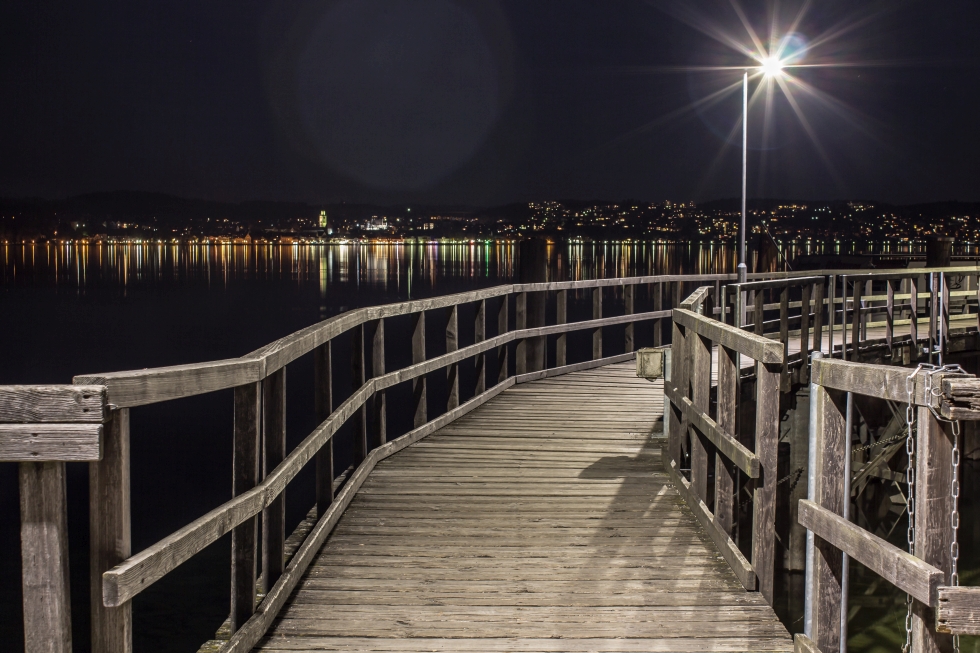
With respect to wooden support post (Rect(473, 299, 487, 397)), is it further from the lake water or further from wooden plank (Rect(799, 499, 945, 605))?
wooden plank (Rect(799, 499, 945, 605))

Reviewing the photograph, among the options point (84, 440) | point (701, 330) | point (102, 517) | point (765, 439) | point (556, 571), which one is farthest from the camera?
point (701, 330)

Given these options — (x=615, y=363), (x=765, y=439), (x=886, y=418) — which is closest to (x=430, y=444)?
(x=765, y=439)

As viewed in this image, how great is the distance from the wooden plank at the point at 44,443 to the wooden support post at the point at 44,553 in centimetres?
4

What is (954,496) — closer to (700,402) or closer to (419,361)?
(700,402)

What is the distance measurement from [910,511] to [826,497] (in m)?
0.49

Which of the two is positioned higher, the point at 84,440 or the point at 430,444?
the point at 84,440

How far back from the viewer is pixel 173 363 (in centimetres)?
3900

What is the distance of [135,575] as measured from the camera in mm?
2752

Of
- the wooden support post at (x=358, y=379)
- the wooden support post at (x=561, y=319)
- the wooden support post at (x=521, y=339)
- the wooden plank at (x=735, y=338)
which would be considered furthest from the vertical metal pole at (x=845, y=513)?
the wooden support post at (x=561, y=319)

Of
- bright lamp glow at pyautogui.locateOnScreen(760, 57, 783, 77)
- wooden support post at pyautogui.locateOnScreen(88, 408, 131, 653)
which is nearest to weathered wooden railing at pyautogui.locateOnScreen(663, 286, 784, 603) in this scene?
wooden support post at pyautogui.locateOnScreen(88, 408, 131, 653)

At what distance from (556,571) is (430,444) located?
328 centimetres

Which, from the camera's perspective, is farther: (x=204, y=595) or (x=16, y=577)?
(x=16, y=577)

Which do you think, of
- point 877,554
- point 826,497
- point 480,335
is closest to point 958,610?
point 877,554

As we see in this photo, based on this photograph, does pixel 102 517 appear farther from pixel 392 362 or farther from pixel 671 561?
pixel 392 362
